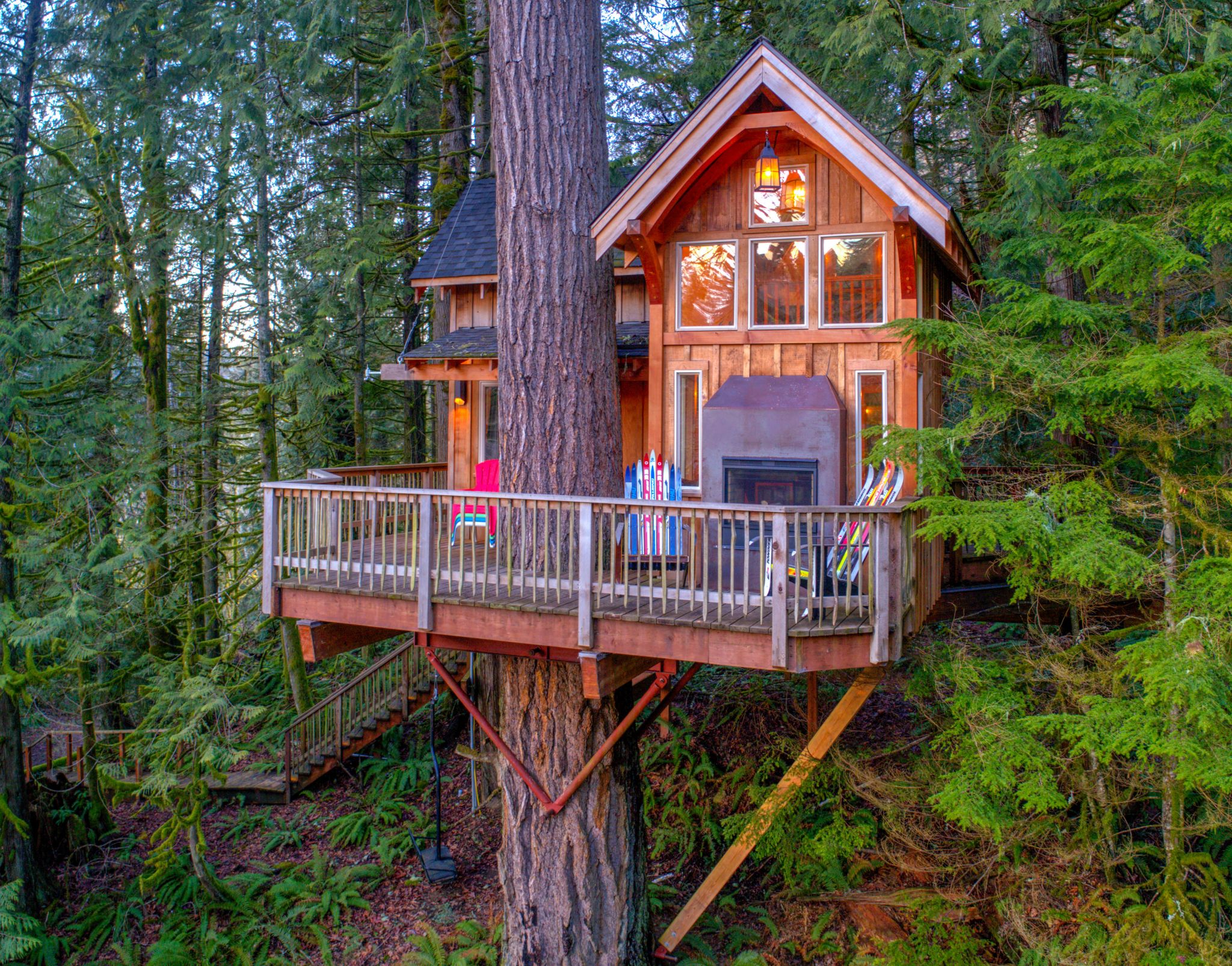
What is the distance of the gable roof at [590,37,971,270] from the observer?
23.5 ft

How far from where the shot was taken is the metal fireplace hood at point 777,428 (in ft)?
25.9

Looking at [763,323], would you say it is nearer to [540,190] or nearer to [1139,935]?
[540,190]

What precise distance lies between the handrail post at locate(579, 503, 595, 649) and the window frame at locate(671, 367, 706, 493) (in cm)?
297

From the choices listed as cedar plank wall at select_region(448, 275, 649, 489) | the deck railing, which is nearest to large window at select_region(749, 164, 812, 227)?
cedar plank wall at select_region(448, 275, 649, 489)

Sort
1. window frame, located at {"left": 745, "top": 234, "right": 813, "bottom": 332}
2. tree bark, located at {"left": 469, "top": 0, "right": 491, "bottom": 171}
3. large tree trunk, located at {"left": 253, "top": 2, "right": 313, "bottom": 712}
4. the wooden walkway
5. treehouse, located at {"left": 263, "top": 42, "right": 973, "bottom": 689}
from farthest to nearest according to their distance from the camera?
tree bark, located at {"left": 469, "top": 0, "right": 491, "bottom": 171} < large tree trunk, located at {"left": 253, "top": 2, "right": 313, "bottom": 712} < window frame, located at {"left": 745, "top": 234, "right": 813, "bottom": 332} < treehouse, located at {"left": 263, "top": 42, "right": 973, "bottom": 689} < the wooden walkway

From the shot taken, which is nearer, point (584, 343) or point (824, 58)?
point (584, 343)

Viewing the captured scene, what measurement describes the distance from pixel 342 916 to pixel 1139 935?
777 cm

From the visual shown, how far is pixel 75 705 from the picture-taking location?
1529 cm

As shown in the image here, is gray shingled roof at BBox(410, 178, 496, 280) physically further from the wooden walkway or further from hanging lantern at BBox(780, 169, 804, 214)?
the wooden walkway

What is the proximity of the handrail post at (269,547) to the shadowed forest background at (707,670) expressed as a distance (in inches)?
95.0

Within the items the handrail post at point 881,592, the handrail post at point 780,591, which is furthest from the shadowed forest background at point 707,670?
the handrail post at point 780,591

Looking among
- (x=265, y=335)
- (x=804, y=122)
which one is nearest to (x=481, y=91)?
(x=265, y=335)

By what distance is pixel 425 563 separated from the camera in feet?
20.7

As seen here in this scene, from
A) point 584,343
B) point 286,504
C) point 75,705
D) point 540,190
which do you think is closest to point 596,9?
point 540,190
